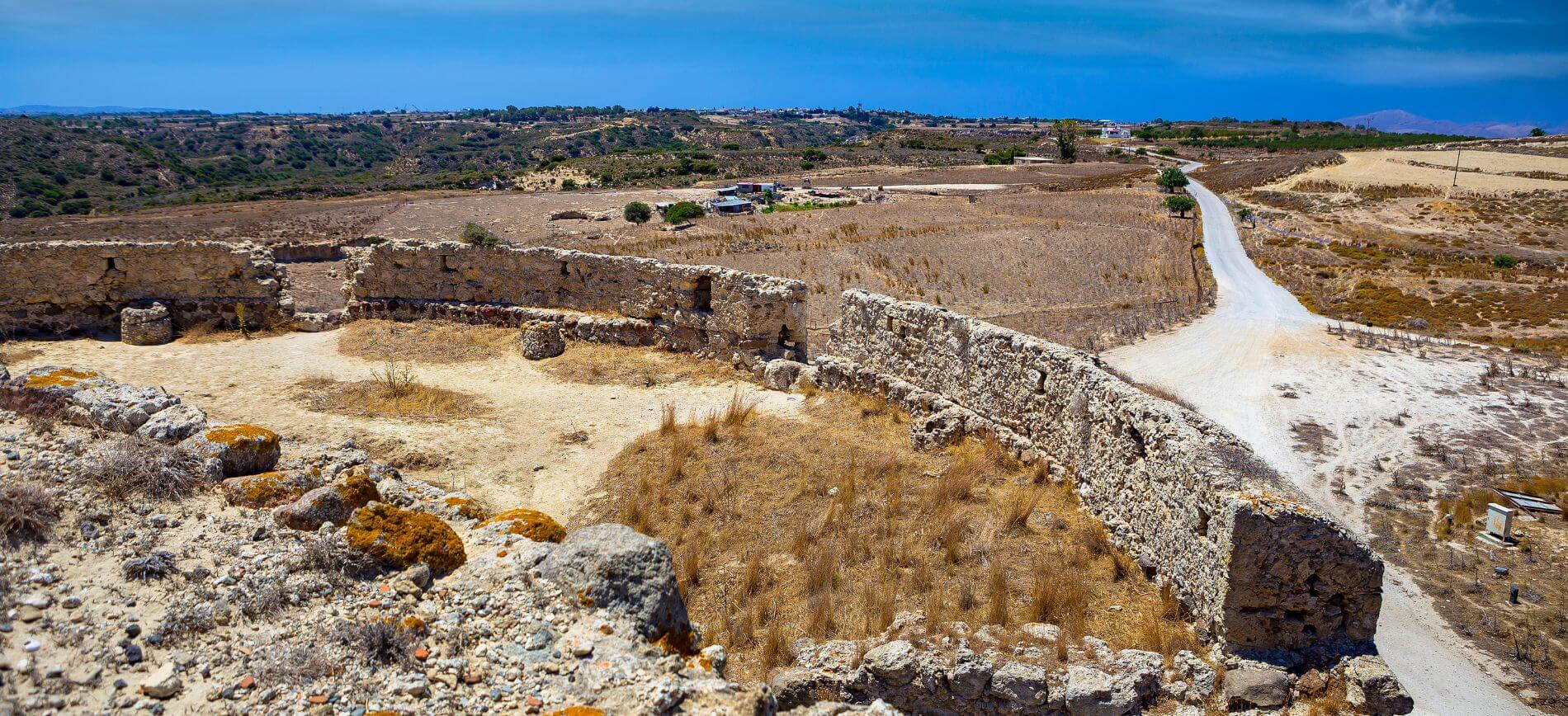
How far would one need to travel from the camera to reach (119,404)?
26.5 ft

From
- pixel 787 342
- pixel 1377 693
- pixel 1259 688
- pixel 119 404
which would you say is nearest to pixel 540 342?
pixel 787 342

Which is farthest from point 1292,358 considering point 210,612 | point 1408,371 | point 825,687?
point 210,612

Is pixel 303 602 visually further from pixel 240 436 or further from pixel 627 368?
pixel 627 368

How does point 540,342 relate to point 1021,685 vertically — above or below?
above

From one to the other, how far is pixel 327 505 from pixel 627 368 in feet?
25.3

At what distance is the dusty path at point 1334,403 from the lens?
8.91 meters

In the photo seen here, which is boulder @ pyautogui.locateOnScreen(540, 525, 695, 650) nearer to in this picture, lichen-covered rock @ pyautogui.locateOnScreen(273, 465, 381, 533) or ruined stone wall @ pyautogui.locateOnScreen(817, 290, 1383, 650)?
lichen-covered rock @ pyautogui.locateOnScreen(273, 465, 381, 533)

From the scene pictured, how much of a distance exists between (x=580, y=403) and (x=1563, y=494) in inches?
595

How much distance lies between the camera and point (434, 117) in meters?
186

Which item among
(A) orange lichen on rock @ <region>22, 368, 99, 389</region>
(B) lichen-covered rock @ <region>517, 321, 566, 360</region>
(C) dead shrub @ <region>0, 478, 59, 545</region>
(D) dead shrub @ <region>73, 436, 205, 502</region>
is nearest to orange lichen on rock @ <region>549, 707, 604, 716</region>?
(C) dead shrub @ <region>0, 478, 59, 545</region>

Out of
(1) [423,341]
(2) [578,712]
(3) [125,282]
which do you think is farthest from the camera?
(3) [125,282]

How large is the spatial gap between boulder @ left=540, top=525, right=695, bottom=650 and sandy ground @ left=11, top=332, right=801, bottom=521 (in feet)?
11.2

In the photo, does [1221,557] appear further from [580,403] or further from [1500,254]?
[1500,254]

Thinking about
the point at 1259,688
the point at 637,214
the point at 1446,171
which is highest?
the point at 1446,171
